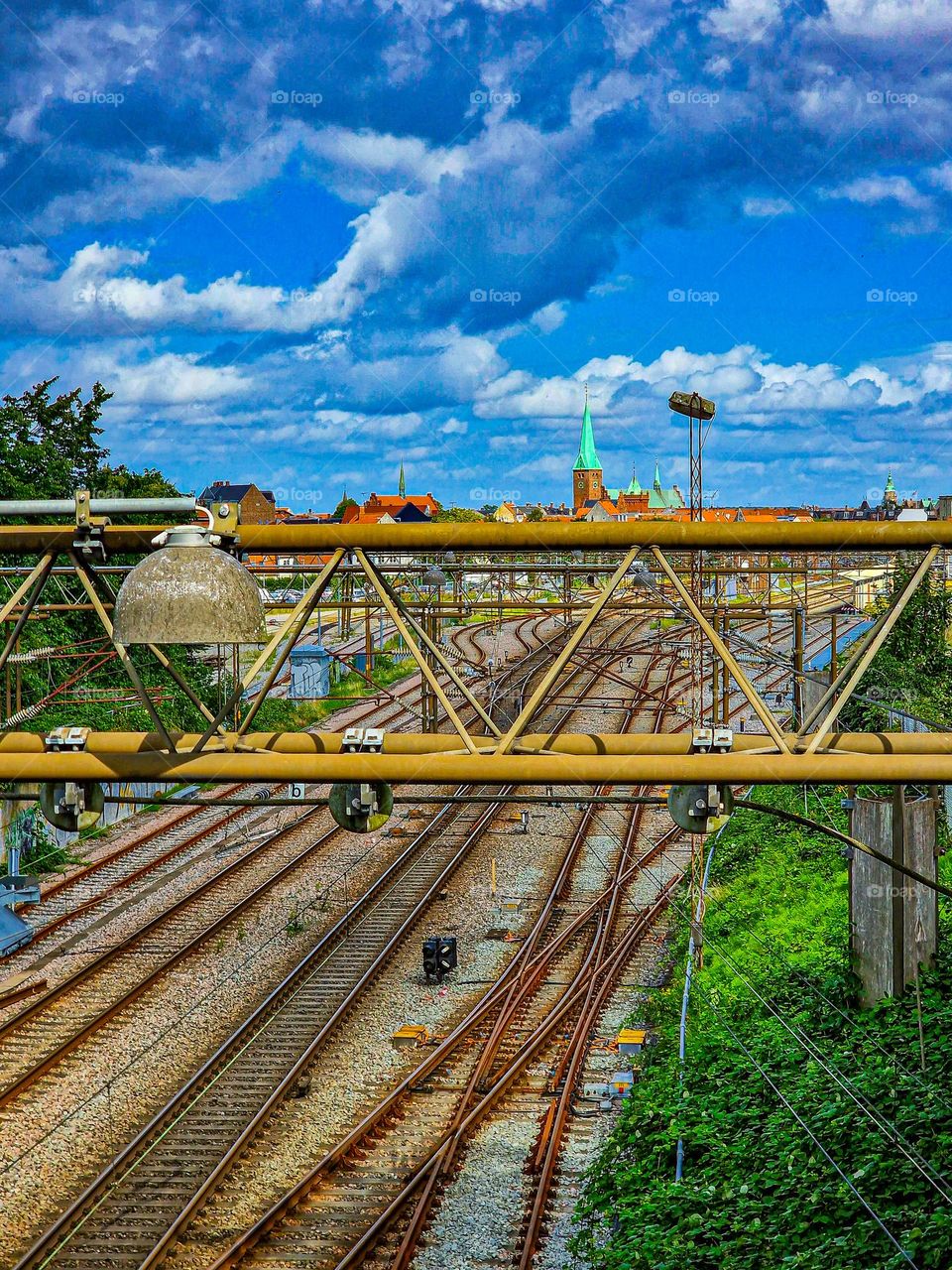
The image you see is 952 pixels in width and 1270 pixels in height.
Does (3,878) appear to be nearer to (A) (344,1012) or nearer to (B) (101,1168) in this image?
(A) (344,1012)

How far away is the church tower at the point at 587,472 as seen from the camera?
140750 millimetres

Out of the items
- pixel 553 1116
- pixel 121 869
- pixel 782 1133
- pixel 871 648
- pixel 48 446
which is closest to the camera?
pixel 871 648

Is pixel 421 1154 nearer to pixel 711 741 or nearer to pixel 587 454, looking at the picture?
pixel 711 741

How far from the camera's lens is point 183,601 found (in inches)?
207

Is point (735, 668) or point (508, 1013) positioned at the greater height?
point (735, 668)

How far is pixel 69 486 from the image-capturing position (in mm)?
38031

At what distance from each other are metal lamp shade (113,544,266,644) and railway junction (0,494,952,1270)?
0.05 feet

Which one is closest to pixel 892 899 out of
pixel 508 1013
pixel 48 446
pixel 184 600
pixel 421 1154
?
pixel 421 1154

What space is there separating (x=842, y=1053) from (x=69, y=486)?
106 feet

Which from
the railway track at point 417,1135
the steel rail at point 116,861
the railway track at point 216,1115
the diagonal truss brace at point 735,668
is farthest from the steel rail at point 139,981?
the diagonal truss brace at point 735,668

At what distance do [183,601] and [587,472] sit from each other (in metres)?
140

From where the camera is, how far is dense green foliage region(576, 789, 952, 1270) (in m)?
8.80

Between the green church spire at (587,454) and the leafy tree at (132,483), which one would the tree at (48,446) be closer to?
the leafy tree at (132,483)

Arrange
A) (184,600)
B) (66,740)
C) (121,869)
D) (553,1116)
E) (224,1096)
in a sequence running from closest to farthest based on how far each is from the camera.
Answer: (184,600) → (66,740) → (553,1116) → (224,1096) → (121,869)
